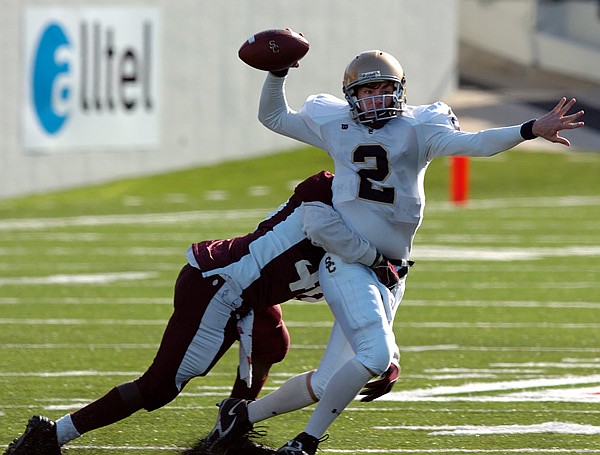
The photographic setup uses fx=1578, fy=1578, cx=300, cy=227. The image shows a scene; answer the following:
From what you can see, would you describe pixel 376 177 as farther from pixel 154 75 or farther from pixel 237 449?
pixel 154 75

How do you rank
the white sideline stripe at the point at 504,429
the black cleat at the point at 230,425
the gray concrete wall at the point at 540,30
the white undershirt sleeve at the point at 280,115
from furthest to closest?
the gray concrete wall at the point at 540,30 < the white sideline stripe at the point at 504,429 < the white undershirt sleeve at the point at 280,115 < the black cleat at the point at 230,425

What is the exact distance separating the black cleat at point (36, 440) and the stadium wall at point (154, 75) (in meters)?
14.8

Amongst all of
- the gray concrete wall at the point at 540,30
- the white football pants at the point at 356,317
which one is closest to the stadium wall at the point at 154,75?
the gray concrete wall at the point at 540,30

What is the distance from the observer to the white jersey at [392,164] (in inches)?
227

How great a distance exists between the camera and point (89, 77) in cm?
2102

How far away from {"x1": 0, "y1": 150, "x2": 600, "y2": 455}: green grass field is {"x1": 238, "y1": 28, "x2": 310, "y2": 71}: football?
4.79ft

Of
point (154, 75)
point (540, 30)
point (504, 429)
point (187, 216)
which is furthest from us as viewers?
point (540, 30)

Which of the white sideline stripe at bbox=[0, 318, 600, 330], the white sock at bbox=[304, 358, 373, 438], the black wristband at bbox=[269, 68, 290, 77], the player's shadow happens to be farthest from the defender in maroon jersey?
the white sideline stripe at bbox=[0, 318, 600, 330]

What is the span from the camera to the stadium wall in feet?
66.7

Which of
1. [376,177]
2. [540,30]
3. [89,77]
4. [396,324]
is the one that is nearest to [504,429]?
[376,177]

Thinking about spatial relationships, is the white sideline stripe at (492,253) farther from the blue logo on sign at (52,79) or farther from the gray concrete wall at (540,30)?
the gray concrete wall at (540,30)

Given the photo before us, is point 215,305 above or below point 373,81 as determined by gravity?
below

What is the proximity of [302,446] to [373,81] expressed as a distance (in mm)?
1359

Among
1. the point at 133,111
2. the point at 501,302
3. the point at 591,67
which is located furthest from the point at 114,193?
the point at 591,67
